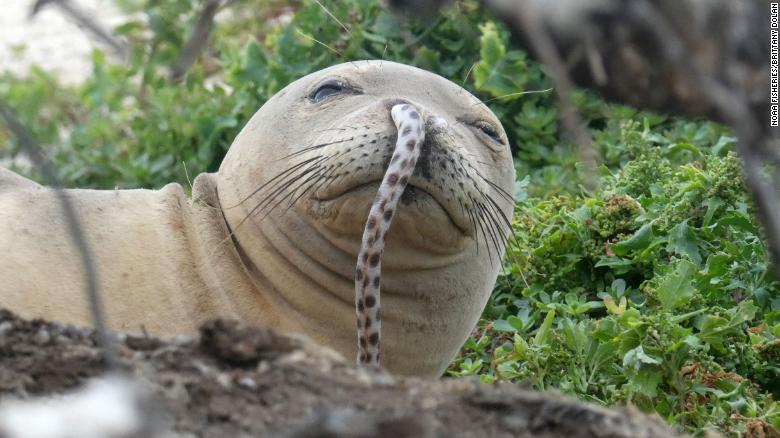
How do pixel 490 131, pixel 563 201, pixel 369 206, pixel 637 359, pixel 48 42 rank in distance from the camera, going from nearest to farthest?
1. pixel 369 206
2. pixel 637 359
3. pixel 490 131
4. pixel 563 201
5. pixel 48 42

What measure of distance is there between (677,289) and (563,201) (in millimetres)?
1348

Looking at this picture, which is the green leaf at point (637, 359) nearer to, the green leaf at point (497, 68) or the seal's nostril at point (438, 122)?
the seal's nostril at point (438, 122)

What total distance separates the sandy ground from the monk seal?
501 cm

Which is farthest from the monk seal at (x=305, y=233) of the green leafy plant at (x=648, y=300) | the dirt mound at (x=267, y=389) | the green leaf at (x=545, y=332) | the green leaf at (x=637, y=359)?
the dirt mound at (x=267, y=389)

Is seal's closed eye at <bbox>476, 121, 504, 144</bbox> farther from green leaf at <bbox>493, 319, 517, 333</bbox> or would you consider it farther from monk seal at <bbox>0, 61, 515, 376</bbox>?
green leaf at <bbox>493, 319, 517, 333</bbox>

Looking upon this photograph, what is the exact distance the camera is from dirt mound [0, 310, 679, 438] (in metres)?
2.34

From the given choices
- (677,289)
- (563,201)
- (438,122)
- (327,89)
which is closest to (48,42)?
(563,201)

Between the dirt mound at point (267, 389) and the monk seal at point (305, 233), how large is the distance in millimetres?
1431

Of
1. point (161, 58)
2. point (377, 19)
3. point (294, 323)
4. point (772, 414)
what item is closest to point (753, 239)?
point (772, 414)

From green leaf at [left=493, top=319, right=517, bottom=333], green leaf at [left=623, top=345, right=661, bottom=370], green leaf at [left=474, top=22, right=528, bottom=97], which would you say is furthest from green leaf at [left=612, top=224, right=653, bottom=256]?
green leaf at [left=474, top=22, right=528, bottom=97]

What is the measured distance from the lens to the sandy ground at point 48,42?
9477 mm

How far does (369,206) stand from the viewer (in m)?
3.99

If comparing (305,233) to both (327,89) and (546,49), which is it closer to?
(327,89)

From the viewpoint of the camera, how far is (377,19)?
22.5 feet
